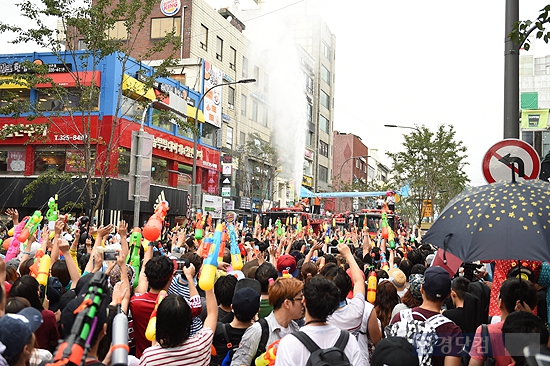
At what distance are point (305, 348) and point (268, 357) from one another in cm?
55

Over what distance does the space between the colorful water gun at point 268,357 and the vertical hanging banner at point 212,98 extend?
120 feet

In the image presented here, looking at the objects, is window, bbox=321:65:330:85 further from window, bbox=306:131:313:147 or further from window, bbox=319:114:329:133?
window, bbox=306:131:313:147

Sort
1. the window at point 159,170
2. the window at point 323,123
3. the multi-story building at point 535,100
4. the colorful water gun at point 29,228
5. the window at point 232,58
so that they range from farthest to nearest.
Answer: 1. the window at point 323,123
2. the window at point 232,58
3. the multi-story building at point 535,100
4. the window at point 159,170
5. the colorful water gun at point 29,228

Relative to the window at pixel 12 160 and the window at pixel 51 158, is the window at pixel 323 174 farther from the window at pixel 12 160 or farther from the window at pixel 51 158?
the window at pixel 12 160

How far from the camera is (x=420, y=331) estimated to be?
13.3ft

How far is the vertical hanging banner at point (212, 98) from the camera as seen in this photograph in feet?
132

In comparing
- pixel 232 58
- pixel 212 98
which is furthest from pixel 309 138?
pixel 212 98

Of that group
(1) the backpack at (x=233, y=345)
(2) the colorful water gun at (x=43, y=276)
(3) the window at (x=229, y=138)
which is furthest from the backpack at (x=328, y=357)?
(3) the window at (x=229, y=138)

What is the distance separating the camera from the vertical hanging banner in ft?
132

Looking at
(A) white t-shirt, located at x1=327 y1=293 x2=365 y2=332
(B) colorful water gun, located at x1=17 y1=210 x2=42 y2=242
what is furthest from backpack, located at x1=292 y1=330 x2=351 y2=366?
(B) colorful water gun, located at x1=17 y1=210 x2=42 y2=242

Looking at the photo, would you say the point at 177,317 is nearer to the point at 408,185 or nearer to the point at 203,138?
the point at 408,185

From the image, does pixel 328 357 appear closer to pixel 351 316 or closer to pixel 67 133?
pixel 351 316

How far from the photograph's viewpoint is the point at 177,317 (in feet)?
12.2

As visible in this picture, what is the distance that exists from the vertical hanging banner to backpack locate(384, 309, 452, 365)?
119 feet
